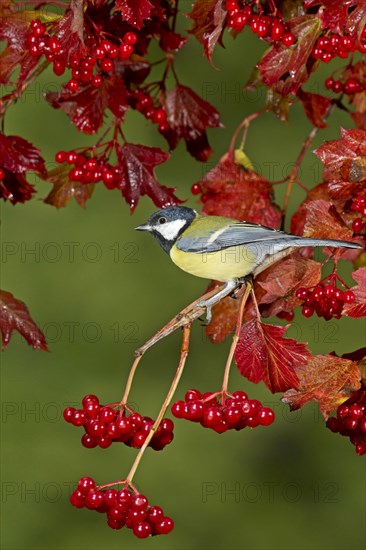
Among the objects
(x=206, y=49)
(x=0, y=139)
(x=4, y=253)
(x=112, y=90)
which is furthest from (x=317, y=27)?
(x=4, y=253)

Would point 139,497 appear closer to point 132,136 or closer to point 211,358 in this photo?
point 211,358

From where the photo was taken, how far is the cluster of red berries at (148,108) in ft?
4.77

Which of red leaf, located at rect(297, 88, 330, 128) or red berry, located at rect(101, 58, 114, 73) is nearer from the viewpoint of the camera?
red berry, located at rect(101, 58, 114, 73)

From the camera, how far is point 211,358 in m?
3.15

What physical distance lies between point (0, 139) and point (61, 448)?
184 centimetres

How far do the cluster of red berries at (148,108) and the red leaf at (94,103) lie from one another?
0.40 ft

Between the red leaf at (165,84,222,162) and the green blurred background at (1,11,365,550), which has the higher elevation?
the red leaf at (165,84,222,162)

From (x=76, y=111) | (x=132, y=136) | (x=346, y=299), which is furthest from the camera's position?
(x=132, y=136)

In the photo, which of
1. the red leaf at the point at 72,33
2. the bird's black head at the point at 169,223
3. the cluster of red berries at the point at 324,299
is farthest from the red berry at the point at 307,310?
the red leaf at the point at 72,33

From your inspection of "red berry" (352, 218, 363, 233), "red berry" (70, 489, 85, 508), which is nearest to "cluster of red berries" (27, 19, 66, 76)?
"red berry" (352, 218, 363, 233)

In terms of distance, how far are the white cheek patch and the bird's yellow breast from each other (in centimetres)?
2

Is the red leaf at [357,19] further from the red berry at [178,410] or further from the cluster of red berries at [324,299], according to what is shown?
the red berry at [178,410]

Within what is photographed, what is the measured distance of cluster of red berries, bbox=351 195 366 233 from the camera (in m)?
1.17

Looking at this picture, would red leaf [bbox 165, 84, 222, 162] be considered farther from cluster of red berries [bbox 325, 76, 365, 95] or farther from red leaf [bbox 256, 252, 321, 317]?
red leaf [bbox 256, 252, 321, 317]
